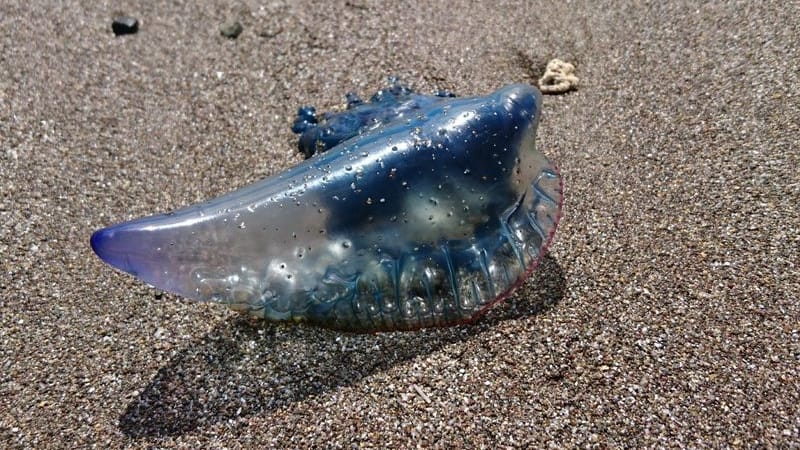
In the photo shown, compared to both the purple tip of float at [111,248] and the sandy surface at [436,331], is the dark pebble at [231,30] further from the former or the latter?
the purple tip of float at [111,248]

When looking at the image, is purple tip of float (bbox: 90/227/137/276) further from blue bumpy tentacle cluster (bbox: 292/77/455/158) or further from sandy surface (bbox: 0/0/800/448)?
blue bumpy tentacle cluster (bbox: 292/77/455/158)

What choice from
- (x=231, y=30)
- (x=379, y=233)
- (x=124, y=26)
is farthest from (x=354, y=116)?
(x=124, y=26)

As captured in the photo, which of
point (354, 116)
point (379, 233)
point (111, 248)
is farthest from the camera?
point (354, 116)

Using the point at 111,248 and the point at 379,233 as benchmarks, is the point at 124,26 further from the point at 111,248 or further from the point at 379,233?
the point at 379,233

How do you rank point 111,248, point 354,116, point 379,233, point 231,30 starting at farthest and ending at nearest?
point 231,30
point 354,116
point 379,233
point 111,248

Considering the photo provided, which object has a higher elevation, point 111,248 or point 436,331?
point 111,248

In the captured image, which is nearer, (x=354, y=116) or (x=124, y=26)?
(x=354, y=116)

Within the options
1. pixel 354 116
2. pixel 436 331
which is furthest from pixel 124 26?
pixel 436 331

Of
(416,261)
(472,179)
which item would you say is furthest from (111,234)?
(472,179)
